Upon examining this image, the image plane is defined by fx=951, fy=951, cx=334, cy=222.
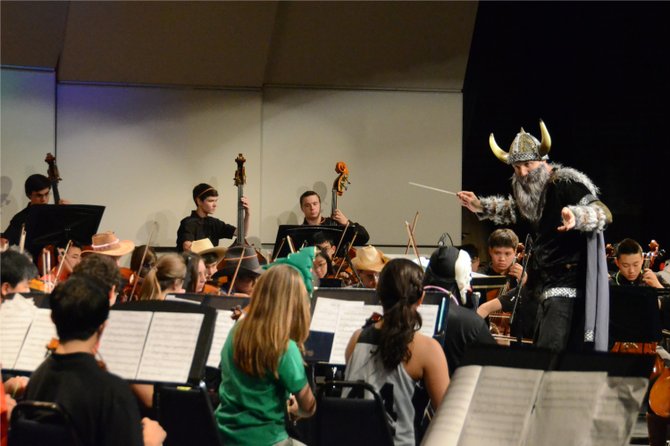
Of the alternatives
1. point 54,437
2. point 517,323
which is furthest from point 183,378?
point 517,323

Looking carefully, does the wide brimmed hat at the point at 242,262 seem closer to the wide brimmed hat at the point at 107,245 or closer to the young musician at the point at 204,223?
the wide brimmed hat at the point at 107,245

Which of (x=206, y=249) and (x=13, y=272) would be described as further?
(x=206, y=249)

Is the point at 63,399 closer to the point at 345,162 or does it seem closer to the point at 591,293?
the point at 591,293

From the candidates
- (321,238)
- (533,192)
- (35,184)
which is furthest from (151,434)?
(35,184)

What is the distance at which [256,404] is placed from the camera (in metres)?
3.26

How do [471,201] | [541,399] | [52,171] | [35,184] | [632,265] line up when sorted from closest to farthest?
1. [541,399]
2. [471,201]
3. [632,265]
4. [35,184]
5. [52,171]

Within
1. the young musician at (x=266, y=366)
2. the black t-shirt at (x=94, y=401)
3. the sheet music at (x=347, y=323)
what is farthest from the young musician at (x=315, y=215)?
the black t-shirt at (x=94, y=401)

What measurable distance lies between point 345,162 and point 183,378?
557 cm

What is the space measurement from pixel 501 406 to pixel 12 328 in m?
2.20

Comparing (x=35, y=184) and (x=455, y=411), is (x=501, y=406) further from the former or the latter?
(x=35, y=184)

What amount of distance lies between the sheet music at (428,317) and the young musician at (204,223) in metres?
4.01

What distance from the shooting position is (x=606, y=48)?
31.0 feet

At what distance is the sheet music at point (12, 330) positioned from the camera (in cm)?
360

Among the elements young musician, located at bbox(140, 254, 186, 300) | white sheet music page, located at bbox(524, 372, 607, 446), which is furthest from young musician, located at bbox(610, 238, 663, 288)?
white sheet music page, located at bbox(524, 372, 607, 446)
